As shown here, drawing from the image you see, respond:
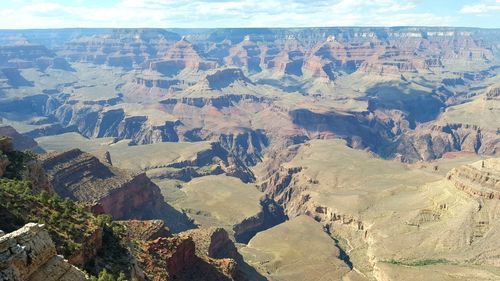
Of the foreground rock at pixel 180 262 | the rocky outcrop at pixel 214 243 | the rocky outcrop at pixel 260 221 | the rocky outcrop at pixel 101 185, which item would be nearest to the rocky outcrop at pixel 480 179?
the rocky outcrop at pixel 260 221

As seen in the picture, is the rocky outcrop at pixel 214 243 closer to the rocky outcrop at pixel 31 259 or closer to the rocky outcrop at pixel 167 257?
the rocky outcrop at pixel 167 257

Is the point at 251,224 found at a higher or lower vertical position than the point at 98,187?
lower

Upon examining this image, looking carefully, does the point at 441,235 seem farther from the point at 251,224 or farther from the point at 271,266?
the point at 251,224

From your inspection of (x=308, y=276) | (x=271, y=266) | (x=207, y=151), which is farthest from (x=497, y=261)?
(x=207, y=151)

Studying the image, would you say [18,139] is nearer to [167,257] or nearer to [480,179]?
[167,257]

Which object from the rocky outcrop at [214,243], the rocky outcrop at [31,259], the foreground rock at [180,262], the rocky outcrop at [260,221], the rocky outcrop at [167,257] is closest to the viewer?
the rocky outcrop at [31,259]

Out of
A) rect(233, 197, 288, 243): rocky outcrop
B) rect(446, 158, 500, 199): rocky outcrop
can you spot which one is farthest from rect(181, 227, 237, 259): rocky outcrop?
rect(446, 158, 500, 199): rocky outcrop

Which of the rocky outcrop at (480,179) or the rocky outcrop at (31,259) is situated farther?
the rocky outcrop at (480,179)

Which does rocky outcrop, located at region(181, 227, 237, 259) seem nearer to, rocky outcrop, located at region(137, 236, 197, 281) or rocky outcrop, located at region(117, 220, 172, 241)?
rocky outcrop, located at region(117, 220, 172, 241)
